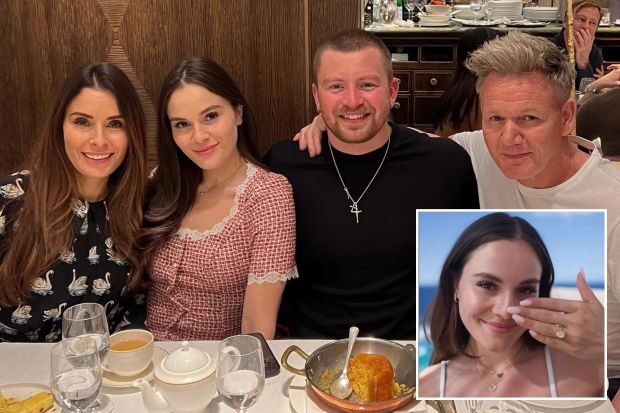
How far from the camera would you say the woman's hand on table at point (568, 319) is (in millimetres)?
866

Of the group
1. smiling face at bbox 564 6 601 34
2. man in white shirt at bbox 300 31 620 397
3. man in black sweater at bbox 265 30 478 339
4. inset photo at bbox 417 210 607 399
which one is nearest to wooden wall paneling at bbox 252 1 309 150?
man in black sweater at bbox 265 30 478 339

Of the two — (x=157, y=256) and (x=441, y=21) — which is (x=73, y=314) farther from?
(x=441, y=21)

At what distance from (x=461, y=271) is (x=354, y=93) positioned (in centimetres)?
93

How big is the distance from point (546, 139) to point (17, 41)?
192 centimetres

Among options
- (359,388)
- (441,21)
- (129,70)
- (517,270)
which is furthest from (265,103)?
(441,21)

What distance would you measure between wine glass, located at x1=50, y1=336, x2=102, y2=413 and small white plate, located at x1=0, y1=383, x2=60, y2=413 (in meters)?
0.16

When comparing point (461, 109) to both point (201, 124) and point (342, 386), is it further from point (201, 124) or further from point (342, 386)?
point (342, 386)

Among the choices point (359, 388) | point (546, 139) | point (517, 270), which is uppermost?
point (546, 139)

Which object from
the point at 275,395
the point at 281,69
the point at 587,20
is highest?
the point at 587,20

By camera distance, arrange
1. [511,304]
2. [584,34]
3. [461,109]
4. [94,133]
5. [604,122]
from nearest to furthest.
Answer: [511,304] → [94,133] → [604,122] → [461,109] → [584,34]

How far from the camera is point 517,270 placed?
86 centimetres

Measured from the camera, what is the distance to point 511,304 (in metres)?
0.87

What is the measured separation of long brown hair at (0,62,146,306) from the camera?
1.56 m

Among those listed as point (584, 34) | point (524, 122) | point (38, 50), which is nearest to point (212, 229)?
point (524, 122)
